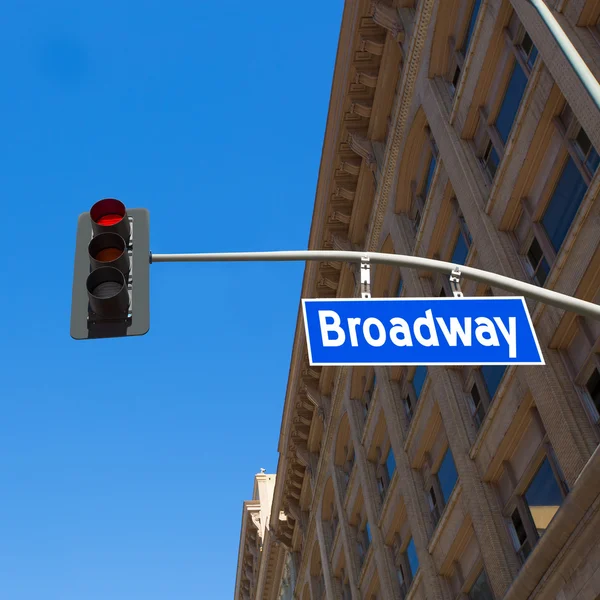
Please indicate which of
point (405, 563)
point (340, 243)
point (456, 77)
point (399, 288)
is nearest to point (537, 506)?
point (405, 563)

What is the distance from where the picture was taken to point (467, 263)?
21.2 metres

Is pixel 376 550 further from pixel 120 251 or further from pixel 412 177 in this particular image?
pixel 120 251

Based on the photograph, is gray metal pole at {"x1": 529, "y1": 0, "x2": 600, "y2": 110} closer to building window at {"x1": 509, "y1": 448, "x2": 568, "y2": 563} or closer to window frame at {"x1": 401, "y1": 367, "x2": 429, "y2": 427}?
building window at {"x1": 509, "y1": 448, "x2": 568, "y2": 563}

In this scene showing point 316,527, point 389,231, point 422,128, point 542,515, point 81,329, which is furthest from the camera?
point 316,527

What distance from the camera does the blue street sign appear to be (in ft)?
25.0

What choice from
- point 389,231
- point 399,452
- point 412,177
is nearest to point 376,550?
point 399,452

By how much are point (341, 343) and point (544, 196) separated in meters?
11.8

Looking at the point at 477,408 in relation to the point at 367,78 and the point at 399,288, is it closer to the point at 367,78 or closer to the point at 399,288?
the point at 399,288

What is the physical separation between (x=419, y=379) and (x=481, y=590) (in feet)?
24.3

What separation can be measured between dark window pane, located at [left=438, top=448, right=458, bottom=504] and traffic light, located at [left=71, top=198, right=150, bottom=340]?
53.7 ft

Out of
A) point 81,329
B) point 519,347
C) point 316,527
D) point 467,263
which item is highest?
point 316,527

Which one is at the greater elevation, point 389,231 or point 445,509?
point 389,231

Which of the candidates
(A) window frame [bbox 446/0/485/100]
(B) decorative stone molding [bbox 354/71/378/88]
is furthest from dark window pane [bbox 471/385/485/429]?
(B) decorative stone molding [bbox 354/71/378/88]

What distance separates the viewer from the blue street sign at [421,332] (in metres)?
7.63
